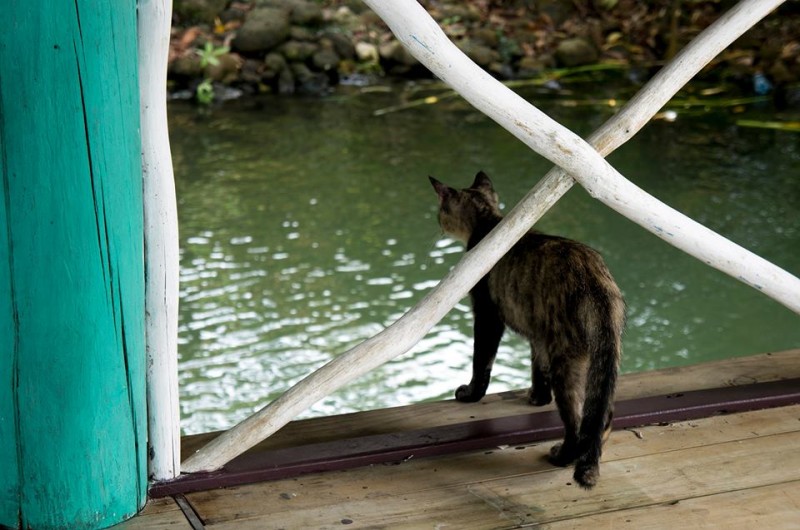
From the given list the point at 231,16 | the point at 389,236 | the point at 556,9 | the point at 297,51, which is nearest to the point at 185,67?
the point at 297,51

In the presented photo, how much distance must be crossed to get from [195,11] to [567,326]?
891cm

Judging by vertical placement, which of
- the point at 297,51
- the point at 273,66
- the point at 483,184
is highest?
the point at 483,184

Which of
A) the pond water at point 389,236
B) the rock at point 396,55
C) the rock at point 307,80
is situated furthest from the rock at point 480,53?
the rock at point 307,80

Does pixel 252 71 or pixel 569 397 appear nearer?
pixel 569 397

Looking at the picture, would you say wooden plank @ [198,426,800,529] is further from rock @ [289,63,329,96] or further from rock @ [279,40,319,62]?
rock @ [279,40,319,62]

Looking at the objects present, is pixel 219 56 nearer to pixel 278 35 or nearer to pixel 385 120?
pixel 278 35

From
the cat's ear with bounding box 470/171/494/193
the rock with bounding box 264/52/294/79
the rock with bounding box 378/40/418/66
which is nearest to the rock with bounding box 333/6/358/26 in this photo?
the rock with bounding box 378/40/418/66

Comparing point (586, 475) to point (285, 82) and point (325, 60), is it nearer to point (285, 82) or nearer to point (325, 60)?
point (285, 82)

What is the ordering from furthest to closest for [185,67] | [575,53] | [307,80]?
[575,53]
[307,80]
[185,67]

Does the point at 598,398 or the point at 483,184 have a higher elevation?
the point at 483,184

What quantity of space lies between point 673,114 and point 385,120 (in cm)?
230

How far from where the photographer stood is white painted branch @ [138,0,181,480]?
7.07 ft

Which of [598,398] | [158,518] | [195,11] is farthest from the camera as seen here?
[195,11]

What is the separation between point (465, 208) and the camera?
126 inches
